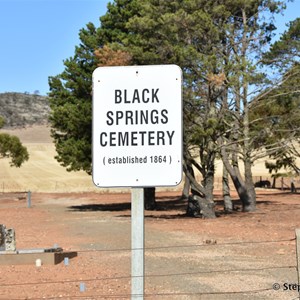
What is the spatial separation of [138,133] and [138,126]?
0.15 ft

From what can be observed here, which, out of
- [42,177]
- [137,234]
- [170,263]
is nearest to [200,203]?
[170,263]

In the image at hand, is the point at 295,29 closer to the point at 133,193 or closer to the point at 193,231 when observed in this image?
the point at 193,231

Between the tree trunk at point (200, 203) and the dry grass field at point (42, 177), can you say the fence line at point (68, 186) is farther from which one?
the tree trunk at point (200, 203)

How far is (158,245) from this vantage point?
15.3 m

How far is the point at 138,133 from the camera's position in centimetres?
350

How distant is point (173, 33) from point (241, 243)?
10384 millimetres

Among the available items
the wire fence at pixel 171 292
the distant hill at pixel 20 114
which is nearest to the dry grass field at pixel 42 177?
the wire fence at pixel 171 292

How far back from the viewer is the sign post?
3.47 metres

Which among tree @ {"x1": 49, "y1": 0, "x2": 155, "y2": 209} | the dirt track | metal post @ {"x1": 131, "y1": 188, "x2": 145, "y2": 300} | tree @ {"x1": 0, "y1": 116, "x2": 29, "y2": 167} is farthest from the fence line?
metal post @ {"x1": 131, "y1": 188, "x2": 145, "y2": 300}

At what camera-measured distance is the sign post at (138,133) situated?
137 inches

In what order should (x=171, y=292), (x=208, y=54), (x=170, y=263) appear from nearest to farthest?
(x=171, y=292), (x=170, y=263), (x=208, y=54)

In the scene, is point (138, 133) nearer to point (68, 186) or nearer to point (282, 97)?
point (282, 97)

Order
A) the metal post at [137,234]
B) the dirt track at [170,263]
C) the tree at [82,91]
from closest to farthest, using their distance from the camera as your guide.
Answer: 1. the metal post at [137,234]
2. the dirt track at [170,263]
3. the tree at [82,91]

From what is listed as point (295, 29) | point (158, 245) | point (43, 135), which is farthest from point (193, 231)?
point (43, 135)
